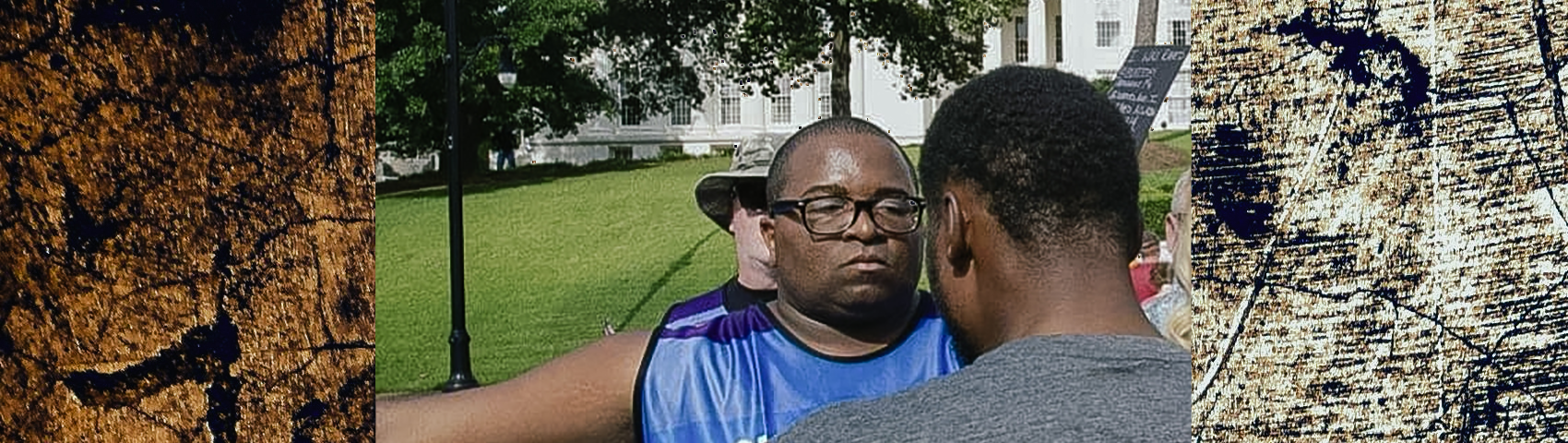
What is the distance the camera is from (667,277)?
27.9ft

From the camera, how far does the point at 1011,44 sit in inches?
466

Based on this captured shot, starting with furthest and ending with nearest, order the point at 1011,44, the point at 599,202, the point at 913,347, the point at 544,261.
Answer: the point at 1011,44, the point at 599,202, the point at 544,261, the point at 913,347

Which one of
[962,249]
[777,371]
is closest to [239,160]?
[962,249]

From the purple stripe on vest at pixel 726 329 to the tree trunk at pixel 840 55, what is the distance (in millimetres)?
7657

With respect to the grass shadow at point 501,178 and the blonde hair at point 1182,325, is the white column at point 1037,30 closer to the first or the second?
the grass shadow at point 501,178

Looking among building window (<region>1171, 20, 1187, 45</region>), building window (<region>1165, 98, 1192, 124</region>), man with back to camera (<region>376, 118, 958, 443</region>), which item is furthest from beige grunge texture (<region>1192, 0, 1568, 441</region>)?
building window (<region>1165, 98, 1192, 124</region>)

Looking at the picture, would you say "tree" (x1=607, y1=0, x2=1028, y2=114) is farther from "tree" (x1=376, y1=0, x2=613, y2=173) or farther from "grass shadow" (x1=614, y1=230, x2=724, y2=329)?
"grass shadow" (x1=614, y1=230, x2=724, y2=329)

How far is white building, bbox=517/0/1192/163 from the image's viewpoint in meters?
11.5

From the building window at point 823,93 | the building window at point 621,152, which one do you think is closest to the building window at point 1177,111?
the building window at point 823,93

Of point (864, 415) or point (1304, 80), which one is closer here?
point (1304, 80)

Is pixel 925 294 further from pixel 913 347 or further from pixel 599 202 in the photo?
pixel 599 202

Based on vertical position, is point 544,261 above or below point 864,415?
below

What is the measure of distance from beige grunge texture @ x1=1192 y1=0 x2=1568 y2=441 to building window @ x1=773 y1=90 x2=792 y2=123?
1140 centimetres

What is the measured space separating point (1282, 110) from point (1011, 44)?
38.0ft
